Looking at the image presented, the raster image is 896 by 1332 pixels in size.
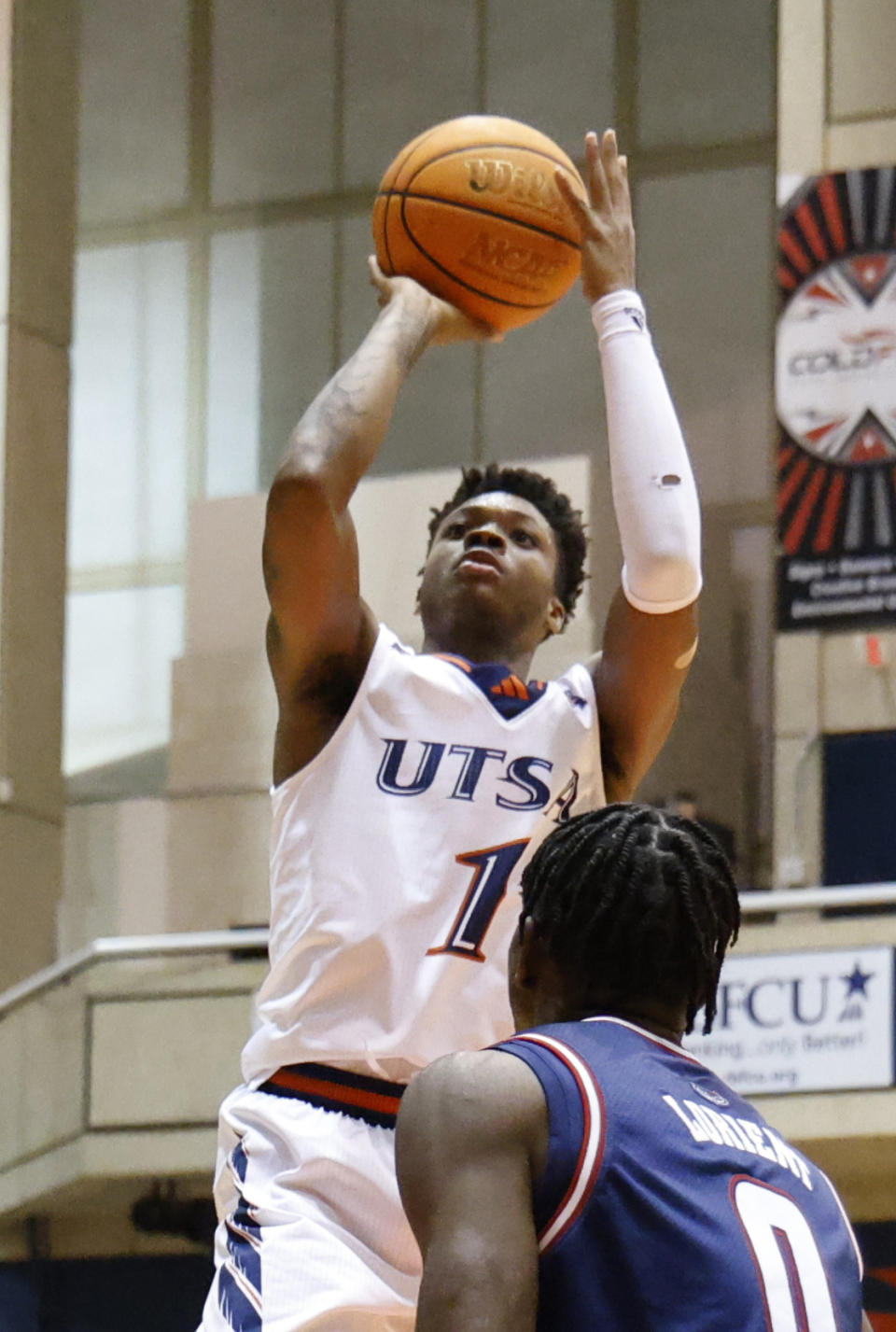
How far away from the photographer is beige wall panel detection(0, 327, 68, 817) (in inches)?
538

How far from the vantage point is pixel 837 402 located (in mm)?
12070

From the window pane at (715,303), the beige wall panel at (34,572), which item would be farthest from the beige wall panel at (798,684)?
the beige wall panel at (34,572)

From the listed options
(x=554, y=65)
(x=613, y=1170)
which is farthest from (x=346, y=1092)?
(x=554, y=65)

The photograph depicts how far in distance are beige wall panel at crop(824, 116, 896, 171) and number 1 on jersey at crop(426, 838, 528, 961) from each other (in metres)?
9.70

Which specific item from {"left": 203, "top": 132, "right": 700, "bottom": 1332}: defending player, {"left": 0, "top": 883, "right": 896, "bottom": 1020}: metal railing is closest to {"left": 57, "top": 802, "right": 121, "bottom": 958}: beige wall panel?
{"left": 0, "top": 883, "right": 896, "bottom": 1020}: metal railing

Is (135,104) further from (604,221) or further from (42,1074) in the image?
(604,221)

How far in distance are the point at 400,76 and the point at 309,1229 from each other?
12875 mm

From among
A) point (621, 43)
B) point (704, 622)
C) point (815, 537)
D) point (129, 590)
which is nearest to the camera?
point (815, 537)

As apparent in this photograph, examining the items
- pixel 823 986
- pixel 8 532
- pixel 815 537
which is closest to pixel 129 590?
pixel 8 532

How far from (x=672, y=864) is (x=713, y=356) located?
11.4m

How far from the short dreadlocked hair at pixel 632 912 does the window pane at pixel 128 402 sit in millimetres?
12931

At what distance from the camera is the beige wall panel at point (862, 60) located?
40.4ft

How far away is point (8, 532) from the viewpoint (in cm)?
1369

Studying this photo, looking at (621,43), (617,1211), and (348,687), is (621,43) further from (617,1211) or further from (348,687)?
(617,1211)
